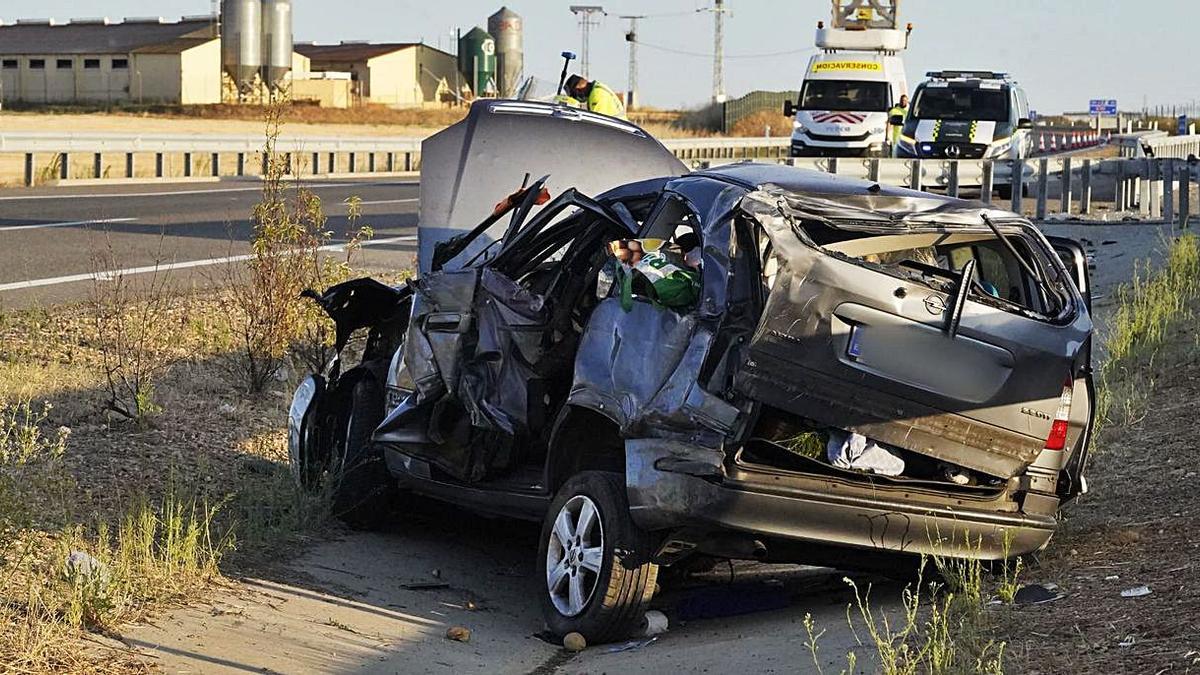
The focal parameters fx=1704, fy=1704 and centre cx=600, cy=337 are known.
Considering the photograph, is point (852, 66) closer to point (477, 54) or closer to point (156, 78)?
Result: point (156, 78)

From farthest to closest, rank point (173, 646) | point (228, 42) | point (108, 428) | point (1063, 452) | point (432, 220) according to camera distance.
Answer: point (228, 42) → point (432, 220) → point (108, 428) → point (1063, 452) → point (173, 646)

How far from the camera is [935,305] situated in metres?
5.86

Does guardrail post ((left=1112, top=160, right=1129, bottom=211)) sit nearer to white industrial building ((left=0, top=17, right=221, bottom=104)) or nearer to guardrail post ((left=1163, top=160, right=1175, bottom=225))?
guardrail post ((left=1163, top=160, right=1175, bottom=225))

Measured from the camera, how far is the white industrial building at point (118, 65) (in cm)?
7431

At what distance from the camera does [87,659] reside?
5.29 metres

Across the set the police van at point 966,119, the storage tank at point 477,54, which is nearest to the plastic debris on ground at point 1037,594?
the police van at point 966,119

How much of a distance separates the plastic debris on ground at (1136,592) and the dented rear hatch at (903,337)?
1.94 feet

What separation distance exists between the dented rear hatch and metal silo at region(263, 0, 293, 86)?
70.4 meters

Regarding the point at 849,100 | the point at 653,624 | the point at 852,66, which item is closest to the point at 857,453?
the point at 653,624

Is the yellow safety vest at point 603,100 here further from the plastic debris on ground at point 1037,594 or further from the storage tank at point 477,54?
the storage tank at point 477,54

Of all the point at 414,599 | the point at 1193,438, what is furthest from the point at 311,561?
the point at 1193,438

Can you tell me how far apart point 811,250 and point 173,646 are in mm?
2497

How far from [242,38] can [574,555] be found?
70378 millimetres

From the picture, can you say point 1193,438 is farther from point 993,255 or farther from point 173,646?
point 173,646
